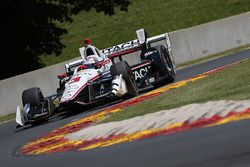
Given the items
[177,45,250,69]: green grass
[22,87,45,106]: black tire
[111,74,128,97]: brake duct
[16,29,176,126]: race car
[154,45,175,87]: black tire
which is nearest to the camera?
[111,74,128,97]: brake duct

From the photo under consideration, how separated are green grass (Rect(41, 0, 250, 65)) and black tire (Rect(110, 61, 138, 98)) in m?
18.0

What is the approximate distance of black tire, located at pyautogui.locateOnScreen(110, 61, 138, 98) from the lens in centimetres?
1482

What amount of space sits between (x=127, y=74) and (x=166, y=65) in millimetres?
2072

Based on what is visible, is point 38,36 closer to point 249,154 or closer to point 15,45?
point 15,45

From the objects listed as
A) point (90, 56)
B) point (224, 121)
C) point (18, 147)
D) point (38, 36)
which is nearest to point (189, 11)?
point (38, 36)

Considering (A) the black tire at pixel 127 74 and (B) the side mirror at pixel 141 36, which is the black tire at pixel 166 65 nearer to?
(B) the side mirror at pixel 141 36

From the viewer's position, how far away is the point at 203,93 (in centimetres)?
1123

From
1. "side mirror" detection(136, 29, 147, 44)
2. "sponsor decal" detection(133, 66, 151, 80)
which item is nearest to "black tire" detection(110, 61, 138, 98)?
"sponsor decal" detection(133, 66, 151, 80)

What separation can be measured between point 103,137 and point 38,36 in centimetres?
1737

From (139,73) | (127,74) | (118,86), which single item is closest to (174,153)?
(118,86)

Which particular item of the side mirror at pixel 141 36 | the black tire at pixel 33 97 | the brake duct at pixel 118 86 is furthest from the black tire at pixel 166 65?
the black tire at pixel 33 97

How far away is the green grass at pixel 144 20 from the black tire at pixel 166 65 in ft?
53.2

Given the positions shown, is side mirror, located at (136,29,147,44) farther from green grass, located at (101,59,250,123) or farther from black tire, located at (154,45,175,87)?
green grass, located at (101,59,250,123)

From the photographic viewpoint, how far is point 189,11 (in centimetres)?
3609
